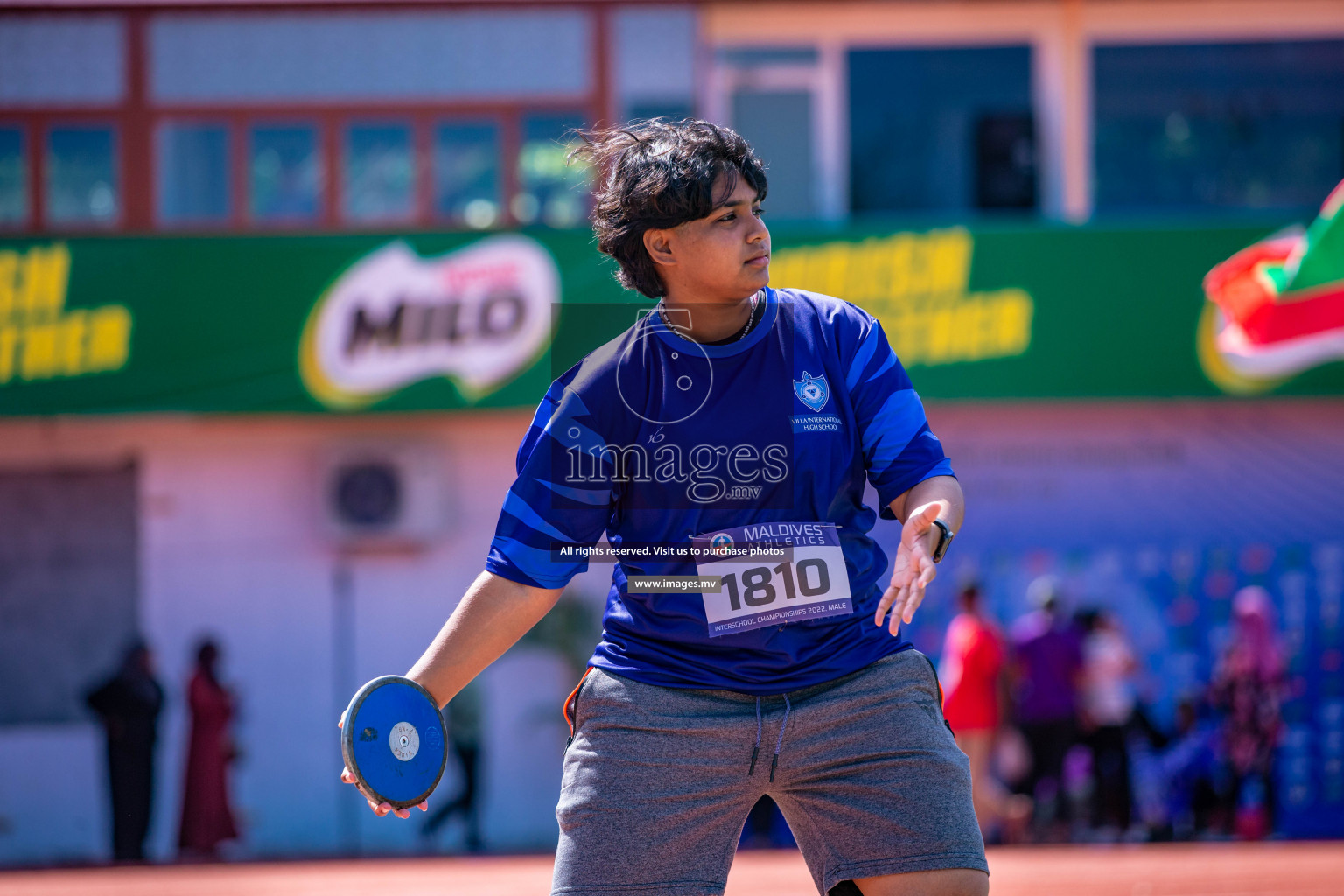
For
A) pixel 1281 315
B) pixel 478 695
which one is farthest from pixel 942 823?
pixel 478 695

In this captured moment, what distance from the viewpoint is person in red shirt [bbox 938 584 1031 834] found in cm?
936

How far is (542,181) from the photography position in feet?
38.5

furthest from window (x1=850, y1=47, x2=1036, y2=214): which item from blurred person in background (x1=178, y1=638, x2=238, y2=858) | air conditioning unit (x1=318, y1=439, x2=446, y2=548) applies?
blurred person in background (x1=178, y1=638, x2=238, y2=858)

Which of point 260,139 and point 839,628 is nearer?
point 839,628

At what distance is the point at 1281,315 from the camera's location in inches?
263

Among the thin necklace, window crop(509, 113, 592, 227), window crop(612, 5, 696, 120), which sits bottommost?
the thin necklace

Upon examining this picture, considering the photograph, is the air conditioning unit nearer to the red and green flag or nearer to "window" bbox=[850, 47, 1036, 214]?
"window" bbox=[850, 47, 1036, 214]

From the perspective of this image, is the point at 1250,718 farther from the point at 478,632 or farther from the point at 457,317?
the point at 478,632

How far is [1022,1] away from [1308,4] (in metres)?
2.39

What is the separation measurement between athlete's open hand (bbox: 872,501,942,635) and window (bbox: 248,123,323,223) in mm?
9967

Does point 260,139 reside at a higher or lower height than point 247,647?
higher

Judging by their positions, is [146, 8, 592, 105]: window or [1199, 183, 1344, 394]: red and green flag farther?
[146, 8, 592, 105]: window

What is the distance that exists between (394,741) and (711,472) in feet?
2.29

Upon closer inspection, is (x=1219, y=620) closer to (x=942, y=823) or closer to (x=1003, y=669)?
(x=1003, y=669)
